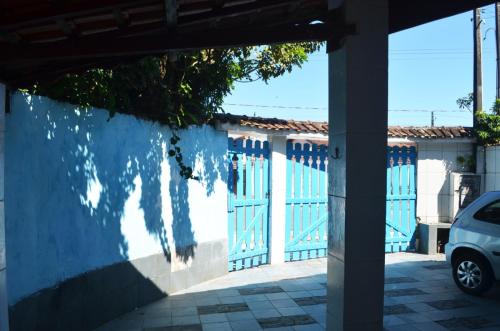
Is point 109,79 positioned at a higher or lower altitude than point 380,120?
higher

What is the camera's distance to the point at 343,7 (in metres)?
3.45

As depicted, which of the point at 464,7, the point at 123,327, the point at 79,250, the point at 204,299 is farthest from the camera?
the point at 204,299

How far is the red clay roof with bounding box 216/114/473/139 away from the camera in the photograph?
745 cm

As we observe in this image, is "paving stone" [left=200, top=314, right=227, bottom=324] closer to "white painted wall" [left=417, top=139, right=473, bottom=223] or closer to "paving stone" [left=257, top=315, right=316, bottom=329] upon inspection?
→ "paving stone" [left=257, top=315, right=316, bottom=329]

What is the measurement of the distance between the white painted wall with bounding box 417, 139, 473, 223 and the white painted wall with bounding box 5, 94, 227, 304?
4817 millimetres

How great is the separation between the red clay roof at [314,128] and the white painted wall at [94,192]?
418 mm

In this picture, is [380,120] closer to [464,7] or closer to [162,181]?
[464,7]

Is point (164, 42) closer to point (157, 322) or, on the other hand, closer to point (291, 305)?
point (157, 322)

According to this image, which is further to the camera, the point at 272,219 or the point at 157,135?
the point at 272,219

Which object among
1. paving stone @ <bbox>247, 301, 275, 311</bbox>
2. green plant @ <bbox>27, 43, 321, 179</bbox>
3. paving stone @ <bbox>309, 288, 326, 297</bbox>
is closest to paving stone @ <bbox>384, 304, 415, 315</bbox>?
paving stone @ <bbox>309, 288, 326, 297</bbox>

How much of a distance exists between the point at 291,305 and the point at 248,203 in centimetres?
237

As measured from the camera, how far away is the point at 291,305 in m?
5.83

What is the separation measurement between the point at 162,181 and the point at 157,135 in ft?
2.21

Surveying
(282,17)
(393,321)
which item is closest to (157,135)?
(282,17)
